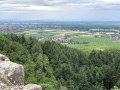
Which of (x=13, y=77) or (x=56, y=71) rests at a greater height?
(x=13, y=77)

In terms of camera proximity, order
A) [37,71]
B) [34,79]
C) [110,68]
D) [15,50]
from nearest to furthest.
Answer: [34,79], [37,71], [15,50], [110,68]

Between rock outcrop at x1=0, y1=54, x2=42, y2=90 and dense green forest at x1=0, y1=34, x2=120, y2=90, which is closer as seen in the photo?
rock outcrop at x1=0, y1=54, x2=42, y2=90

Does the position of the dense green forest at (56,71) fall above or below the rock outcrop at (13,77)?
below

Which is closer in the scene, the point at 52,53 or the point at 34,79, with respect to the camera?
the point at 34,79

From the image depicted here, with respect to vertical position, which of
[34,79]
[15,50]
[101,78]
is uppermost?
[15,50]

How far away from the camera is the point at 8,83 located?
52.9ft

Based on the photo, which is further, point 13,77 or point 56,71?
point 56,71

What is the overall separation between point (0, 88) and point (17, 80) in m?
3.37

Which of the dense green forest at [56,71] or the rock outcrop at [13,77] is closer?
the rock outcrop at [13,77]

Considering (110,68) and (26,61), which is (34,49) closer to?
(26,61)

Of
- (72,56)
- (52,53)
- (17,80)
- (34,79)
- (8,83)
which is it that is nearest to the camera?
(8,83)

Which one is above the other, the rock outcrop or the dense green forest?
the rock outcrop

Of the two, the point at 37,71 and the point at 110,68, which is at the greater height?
the point at 37,71

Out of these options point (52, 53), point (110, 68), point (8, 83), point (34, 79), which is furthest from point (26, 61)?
point (110, 68)
